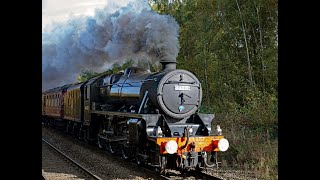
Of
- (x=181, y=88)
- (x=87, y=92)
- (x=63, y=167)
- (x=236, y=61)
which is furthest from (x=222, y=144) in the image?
(x=236, y=61)

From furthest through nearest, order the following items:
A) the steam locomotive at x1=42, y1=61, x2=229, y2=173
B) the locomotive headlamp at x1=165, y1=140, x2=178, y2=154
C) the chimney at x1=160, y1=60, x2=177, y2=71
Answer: the chimney at x1=160, y1=60, x2=177, y2=71 < the steam locomotive at x1=42, y1=61, x2=229, y2=173 < the locomotive headlamp at x1=165, y1=140, x2=178, y2=154

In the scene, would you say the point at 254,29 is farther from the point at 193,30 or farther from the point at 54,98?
the point at 54,98

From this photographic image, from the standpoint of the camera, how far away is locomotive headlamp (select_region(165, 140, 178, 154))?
8523mm

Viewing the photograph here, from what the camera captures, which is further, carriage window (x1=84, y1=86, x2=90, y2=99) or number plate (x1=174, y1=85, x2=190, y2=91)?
carriage window (x1=84, y1=86, x2=90, y2=99)

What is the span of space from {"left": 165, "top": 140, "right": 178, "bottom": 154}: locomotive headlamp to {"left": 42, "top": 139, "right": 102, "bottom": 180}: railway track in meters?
1.73

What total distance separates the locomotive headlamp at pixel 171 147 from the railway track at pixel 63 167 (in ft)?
5.68

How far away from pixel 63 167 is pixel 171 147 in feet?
12.7

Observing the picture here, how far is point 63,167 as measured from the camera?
10836 mm

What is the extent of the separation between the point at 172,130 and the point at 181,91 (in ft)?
3.43

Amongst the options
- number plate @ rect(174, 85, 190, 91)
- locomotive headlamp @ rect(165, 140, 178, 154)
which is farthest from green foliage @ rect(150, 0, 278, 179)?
locomotive headlamp @ rect(165, 140, 178, 154)

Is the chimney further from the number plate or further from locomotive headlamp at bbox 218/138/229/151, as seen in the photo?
locomotive headlamp at bbox 218/138/229/151

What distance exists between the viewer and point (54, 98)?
22734 millimetres

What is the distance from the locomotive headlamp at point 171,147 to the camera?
852 centimetres
